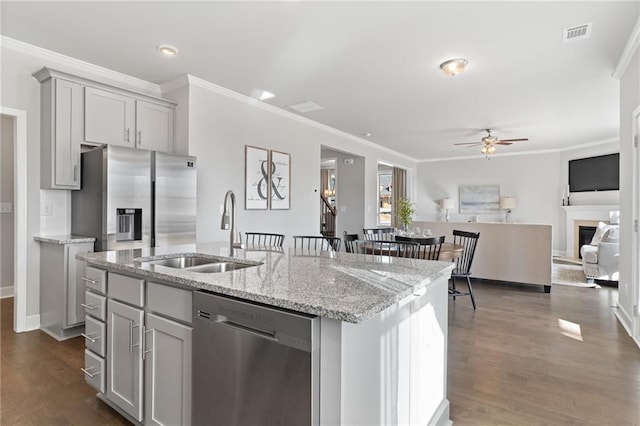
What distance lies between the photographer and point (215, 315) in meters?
1.42

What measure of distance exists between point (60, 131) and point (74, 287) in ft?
4.73

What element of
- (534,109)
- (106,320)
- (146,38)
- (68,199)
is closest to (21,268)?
(68,199)

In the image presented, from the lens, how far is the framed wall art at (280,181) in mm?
5055

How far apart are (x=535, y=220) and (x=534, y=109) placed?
476cm

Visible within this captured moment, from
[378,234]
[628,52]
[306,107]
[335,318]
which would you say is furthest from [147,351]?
[628,52]

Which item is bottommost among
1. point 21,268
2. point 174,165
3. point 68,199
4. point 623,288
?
point 623,288

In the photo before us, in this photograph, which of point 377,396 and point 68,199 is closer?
point 377,396

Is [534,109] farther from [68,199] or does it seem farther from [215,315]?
[68,199]

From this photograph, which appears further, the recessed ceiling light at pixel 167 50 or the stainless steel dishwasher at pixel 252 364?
the recessed ceiling light at pixel 167 50

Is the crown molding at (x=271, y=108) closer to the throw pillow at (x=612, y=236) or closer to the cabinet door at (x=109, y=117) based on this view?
the cabinet door at (x=109, y=117)

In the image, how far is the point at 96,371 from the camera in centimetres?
203

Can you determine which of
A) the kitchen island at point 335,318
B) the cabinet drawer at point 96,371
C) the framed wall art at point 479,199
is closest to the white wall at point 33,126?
the kitchen island at point 335,318

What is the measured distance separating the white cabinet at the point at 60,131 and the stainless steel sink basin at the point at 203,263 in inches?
75.6

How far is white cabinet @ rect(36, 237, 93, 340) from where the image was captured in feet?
10.3
